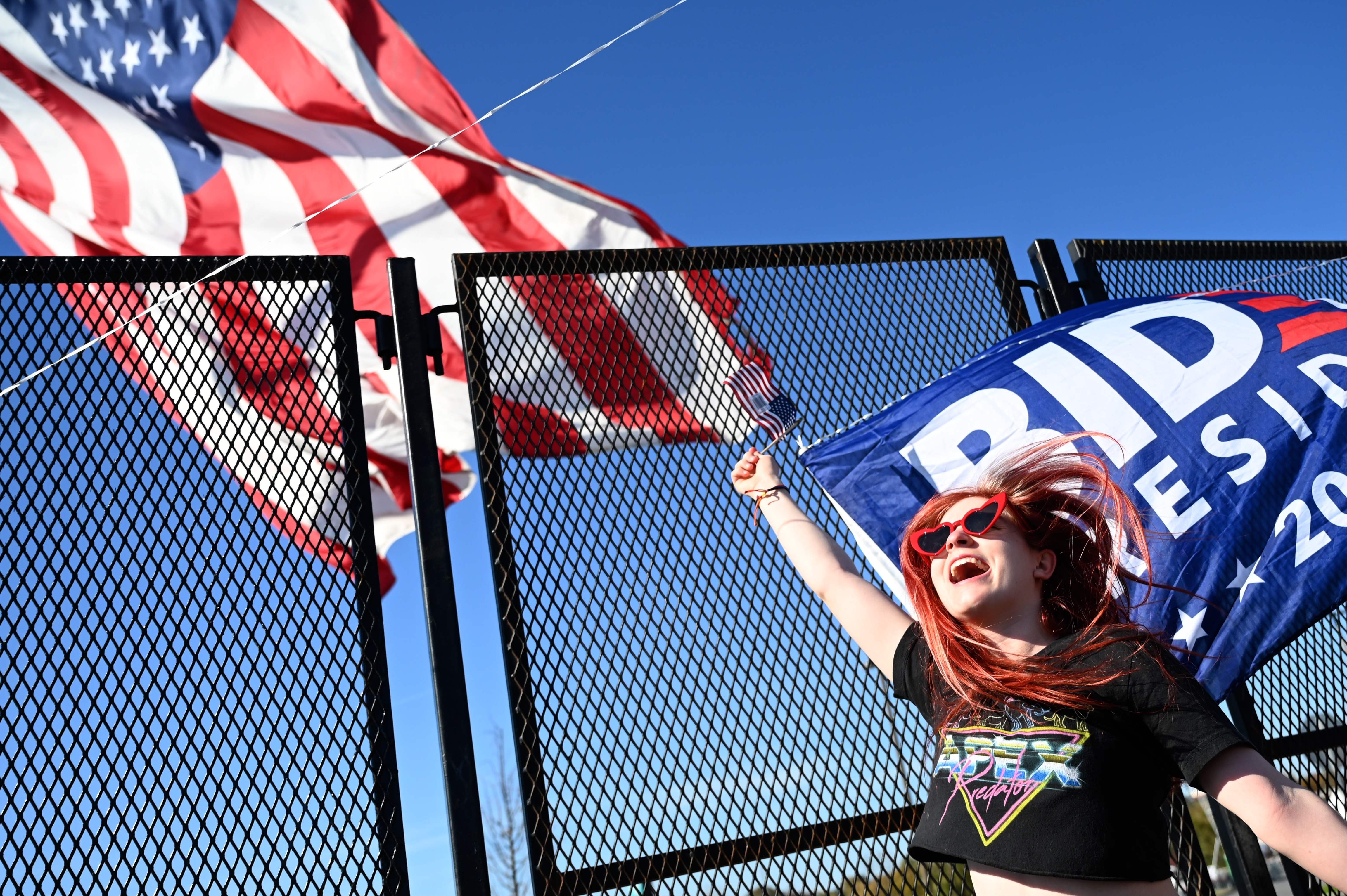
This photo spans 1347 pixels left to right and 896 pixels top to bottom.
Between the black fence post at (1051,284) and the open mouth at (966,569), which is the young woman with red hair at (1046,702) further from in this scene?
the black fence post at (1051,284)

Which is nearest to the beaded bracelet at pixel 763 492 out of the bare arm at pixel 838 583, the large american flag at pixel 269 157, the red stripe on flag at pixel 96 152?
the bare arm at pixel 838 583

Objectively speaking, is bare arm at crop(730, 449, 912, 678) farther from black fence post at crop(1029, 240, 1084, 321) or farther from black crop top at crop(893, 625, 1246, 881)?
black fence post at crop(1029, 240, 1084, 321)

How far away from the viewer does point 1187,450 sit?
2.34 m

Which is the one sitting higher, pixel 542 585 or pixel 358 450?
pixel 358 450

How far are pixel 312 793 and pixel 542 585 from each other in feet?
1.91

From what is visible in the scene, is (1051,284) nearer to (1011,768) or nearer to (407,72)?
(1011,768)

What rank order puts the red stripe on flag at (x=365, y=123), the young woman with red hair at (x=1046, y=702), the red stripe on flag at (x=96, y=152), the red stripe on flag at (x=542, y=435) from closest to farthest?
the young woman with red hair at (x=1046, y=702)
the red stripe on flag at (x=542, y=435)
the red stripe on flag at (x=96, y=152)
the red stripe on flag at (x=365, y=123)

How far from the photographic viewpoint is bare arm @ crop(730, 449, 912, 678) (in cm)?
181

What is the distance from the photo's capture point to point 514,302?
2309 millimetres

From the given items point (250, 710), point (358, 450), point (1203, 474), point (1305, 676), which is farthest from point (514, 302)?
point (1305, 676)

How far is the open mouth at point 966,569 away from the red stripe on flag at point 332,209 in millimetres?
5361

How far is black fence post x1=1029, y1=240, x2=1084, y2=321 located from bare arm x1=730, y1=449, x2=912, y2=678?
123 centimetres

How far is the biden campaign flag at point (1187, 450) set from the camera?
225 cm

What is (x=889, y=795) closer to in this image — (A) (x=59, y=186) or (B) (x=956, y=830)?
(B) (x=956, y=830)
